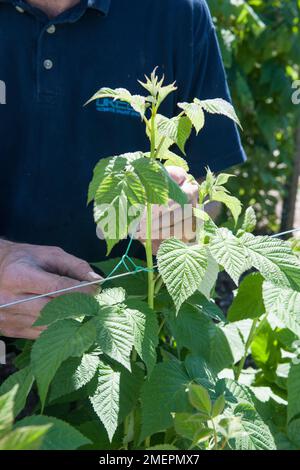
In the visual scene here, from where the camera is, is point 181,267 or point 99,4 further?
point 99,4

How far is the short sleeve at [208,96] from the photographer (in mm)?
1859

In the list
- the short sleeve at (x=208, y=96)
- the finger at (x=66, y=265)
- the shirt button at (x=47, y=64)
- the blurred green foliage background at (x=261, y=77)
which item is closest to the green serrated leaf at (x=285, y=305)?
the finger at (x=66, y=265)

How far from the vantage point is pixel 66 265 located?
4.59 ft

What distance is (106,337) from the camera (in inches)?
43.8

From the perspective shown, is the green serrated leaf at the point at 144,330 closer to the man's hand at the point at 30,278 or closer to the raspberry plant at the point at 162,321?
the raspberry plant at the point at 162,321

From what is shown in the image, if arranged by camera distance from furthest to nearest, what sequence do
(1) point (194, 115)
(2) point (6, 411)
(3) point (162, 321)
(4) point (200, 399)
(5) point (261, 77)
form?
(5) point (261, 77)
(3) point (162, 321)
(1) point (194, 115)
(4) point (200, 399)
(2) point (6, 411)

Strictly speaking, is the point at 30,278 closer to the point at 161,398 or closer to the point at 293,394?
the point at 161,398

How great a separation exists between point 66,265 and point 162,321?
8.1 inches

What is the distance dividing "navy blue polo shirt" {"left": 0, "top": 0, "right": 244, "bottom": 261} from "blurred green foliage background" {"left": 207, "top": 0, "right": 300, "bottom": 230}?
5.33ft

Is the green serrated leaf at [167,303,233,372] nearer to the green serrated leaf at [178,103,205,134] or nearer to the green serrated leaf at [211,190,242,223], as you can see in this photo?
the green serrated leaf at [211,190,242,223]

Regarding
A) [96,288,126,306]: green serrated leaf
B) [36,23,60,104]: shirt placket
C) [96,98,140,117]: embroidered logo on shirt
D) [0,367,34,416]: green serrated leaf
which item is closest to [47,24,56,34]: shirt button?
[36,23,60,104]: shirt placket

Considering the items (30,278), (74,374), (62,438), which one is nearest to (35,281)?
(30,278)

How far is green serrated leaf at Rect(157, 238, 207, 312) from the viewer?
Result: 1.11m

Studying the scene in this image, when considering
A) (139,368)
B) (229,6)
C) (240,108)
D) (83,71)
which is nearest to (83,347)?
(139,368)
